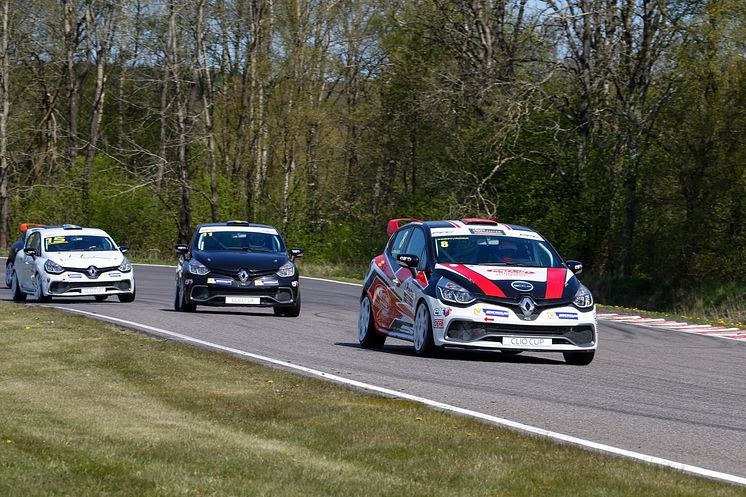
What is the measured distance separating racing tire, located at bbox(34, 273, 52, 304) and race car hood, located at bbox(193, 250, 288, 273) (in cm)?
450

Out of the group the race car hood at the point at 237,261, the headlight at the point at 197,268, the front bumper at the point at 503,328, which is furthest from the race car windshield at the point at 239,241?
the front bumper at the point at 503,328

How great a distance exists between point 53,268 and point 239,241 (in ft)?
14.1

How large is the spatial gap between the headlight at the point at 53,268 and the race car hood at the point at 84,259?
0.23 feet

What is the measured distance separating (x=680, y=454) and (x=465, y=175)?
36437 millimetres

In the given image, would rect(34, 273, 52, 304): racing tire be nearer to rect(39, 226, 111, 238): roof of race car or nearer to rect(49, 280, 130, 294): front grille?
rect(49, 280, 130, 294): front grille

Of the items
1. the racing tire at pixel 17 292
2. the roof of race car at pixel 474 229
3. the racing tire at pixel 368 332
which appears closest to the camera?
the roof of race car at pixel 474 229

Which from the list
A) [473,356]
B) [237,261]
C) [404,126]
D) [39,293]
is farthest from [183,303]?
[404,126]

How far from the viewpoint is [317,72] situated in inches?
2362

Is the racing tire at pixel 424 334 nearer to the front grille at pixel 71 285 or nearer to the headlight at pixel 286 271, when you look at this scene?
the headlight at pixel 286 271

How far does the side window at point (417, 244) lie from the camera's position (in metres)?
16.5

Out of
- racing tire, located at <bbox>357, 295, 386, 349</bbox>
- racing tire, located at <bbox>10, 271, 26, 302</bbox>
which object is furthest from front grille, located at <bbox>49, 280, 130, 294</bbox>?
racing tire, located at <bbox>357, 295, 386, 349</bbox>

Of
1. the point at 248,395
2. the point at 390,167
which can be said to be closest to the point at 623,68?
the point at 390,167

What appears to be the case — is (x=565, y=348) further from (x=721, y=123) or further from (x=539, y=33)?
(x=539, y=33)

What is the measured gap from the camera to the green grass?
6977 mm
